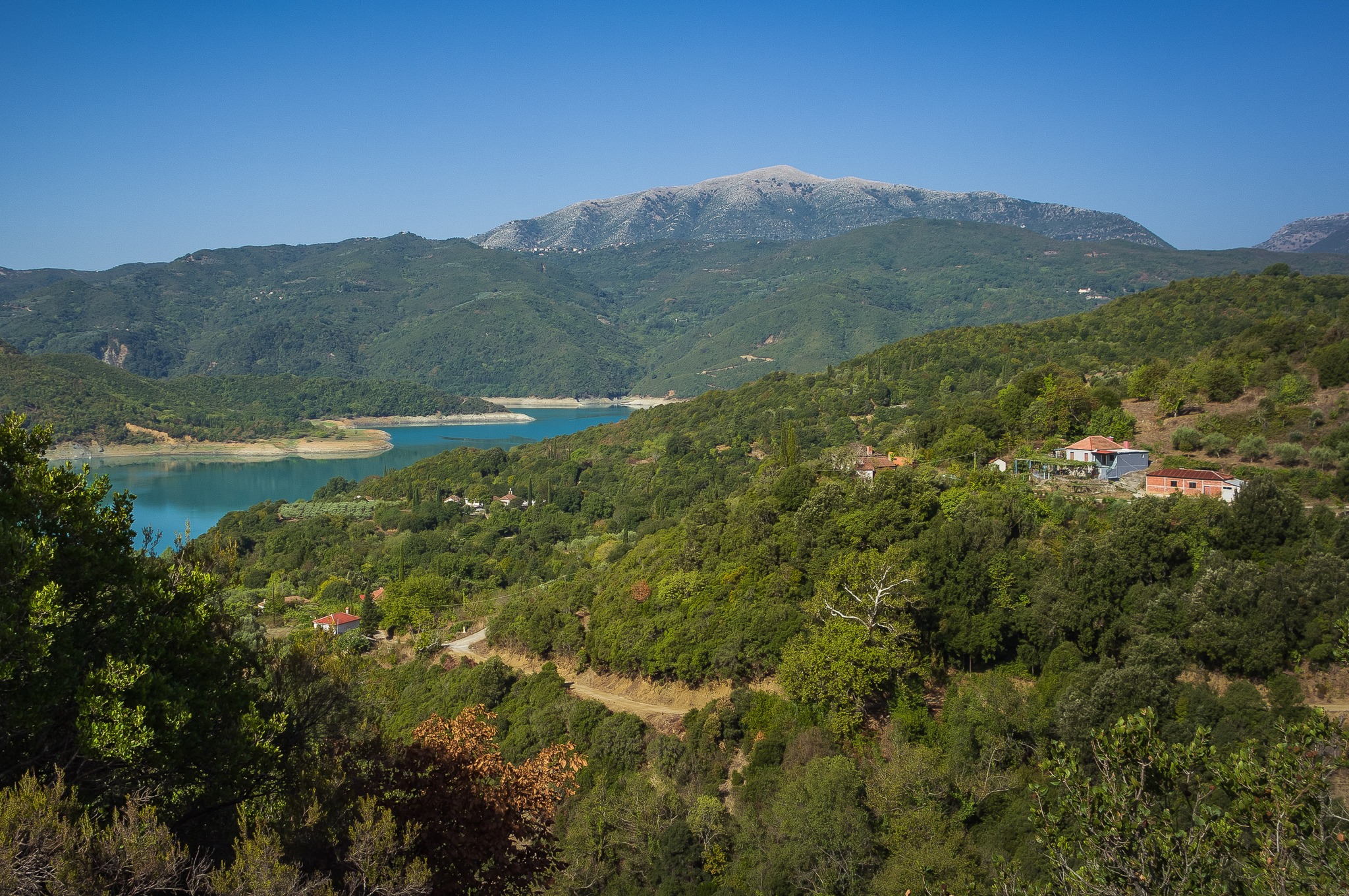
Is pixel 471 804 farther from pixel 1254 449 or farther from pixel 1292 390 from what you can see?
pixel 1292 390

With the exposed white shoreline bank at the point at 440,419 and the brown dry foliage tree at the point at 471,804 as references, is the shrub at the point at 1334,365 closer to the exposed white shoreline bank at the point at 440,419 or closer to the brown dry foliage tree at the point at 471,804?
the brown dry foliage tree at the point at 471,804

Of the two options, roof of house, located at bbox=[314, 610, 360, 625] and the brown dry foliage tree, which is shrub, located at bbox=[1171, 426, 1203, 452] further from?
roof of house, located at bbox=[314, 610, 360, 625]

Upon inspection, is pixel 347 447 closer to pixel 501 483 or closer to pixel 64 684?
pixel 501 483

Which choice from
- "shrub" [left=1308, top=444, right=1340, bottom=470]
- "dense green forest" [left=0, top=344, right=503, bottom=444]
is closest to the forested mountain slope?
"shrub" [left=1308, top=444, right=1340, bottom=470]

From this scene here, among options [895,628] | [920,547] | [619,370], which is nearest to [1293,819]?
[895,628]

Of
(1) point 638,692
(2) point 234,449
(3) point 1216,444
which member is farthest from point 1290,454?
(2) point 234,449
